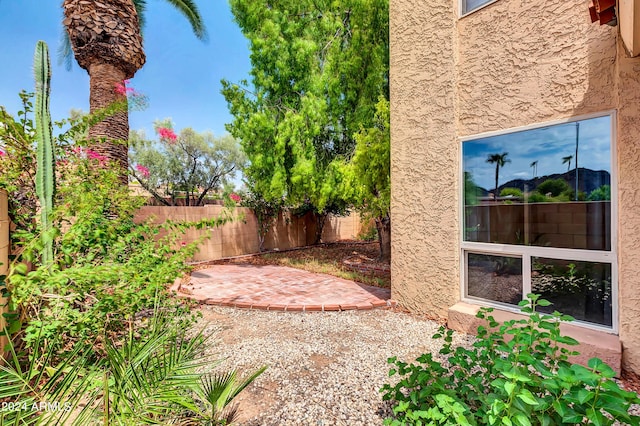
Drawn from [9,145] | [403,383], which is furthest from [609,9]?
[9,145]

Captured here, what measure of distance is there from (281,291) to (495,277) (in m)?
4.92

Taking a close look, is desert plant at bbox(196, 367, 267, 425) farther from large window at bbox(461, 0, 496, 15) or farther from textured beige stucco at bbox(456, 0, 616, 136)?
large window at bbox(461, 0, 496, 15)

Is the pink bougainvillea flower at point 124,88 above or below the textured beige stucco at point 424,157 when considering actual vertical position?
above

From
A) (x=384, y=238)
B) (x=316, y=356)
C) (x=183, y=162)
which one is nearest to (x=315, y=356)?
(x=316, y=356)

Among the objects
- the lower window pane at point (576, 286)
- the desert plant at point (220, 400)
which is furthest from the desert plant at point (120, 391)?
A: the lower window pane at point (576, 286)

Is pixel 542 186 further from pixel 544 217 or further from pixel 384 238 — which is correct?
pixel 384 238

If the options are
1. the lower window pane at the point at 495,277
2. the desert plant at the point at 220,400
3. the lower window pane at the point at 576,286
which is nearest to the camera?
the desert plant at the point at 220,400

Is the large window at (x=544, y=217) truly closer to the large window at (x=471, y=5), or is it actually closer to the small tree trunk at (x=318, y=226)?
the large window at (x=471, y=5)

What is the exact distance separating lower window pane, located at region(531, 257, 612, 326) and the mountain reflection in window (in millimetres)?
293

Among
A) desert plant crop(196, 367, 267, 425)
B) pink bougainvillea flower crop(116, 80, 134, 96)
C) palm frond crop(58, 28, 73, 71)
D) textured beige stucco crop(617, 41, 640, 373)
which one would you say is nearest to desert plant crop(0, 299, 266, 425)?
desert plant crop(196, 367, 267, 425)

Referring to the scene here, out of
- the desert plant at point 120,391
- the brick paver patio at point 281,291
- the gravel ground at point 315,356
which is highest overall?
the desert plant at point 120,391

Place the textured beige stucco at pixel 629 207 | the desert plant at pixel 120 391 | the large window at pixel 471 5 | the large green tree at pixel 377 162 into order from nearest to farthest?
the desert plant at pixel 120 391, the textured beige stucco at pixel 629 207, the large window at pixel 471 5, the large green tree at pixel 377 162

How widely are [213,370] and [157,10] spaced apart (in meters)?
14.6

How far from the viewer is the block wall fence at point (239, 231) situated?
11.4 metres
